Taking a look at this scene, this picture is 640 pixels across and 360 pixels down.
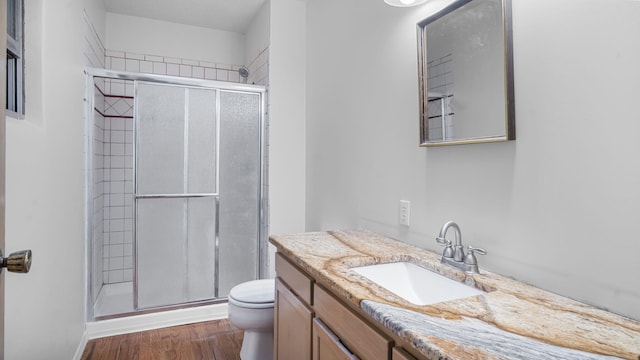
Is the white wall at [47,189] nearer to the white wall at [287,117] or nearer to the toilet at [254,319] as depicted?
the toilet at [254,319]

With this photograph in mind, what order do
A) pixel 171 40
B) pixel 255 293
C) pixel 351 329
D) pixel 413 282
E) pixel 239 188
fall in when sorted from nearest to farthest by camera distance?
pixel 351 329, pixel 413 282, pixel 255 293, pixel 239 188, pixel 171 40

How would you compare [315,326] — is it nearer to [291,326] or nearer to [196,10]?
[291,326]

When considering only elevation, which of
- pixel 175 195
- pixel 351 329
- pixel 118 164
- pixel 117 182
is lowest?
pixel 351 329

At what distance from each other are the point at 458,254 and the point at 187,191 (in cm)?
199

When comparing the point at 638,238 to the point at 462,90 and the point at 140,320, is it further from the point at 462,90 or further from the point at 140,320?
the point at 140,320

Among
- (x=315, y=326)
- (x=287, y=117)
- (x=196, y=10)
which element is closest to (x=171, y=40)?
(x=196, y=10)

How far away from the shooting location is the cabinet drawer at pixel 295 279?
1301 millimetres

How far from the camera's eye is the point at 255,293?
2.07 metres

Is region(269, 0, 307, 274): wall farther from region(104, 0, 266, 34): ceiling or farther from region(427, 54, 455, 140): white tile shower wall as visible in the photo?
region(427, 54, 455, 140): white tile shower wall

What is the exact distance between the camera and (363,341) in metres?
0.95

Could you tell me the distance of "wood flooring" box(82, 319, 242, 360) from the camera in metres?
2.14

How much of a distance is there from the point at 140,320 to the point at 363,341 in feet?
7.02

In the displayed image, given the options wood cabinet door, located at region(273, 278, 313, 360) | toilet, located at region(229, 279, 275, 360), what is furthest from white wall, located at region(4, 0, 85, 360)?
wood cabinet door, located at region(273, 278, 313, 360)

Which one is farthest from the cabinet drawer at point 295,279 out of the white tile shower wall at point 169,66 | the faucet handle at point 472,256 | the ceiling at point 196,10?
the white tile shower wall at point 169,66
